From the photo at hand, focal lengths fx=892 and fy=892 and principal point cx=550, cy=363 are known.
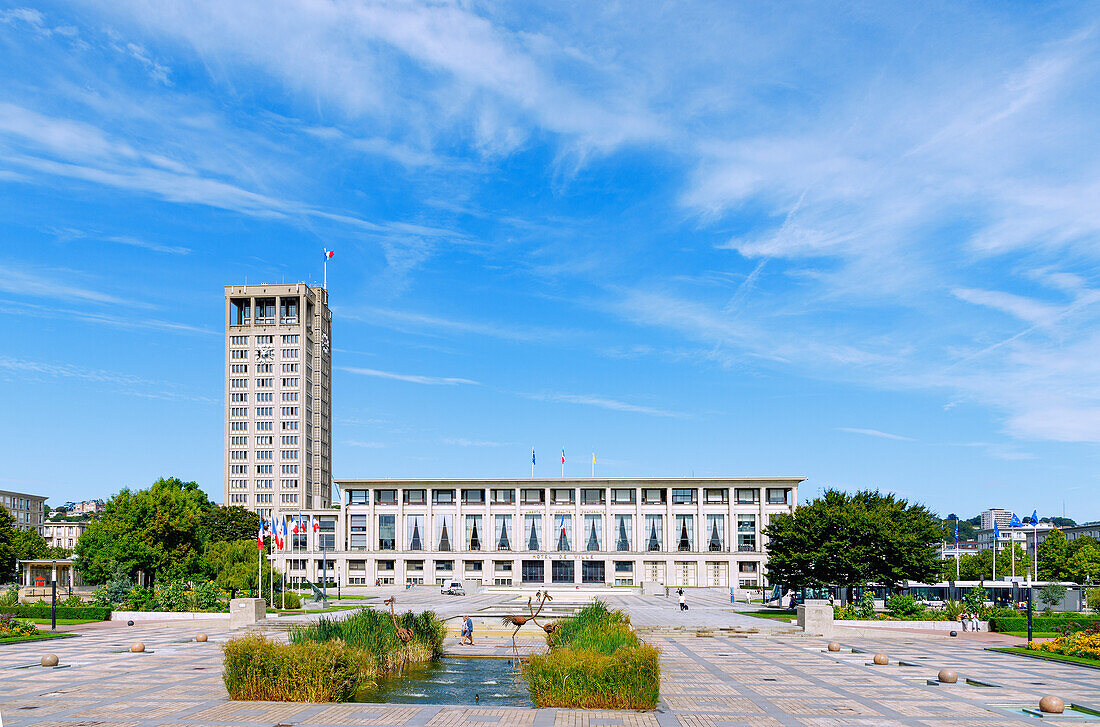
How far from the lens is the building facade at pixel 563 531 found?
401 ft

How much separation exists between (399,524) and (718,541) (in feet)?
147

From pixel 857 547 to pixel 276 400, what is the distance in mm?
130459

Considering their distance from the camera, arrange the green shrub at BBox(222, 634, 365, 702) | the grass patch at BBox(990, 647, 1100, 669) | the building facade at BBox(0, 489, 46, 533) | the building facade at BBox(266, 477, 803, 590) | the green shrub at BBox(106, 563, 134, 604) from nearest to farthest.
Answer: the green shrub at BBox(222, 634, 365, 702)
the grass patch at BBox(990, 647, 1100, 669)
the green shrub at BBox(106, 563, 134, 604)
the building facade at BBox(266, 477, 803, 590)
the building facade at BBox(0, 489, 46, 533)

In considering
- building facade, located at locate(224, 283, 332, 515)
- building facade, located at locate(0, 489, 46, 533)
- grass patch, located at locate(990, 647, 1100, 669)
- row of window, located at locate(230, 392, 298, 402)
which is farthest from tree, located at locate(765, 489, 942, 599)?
building facade, located at locate(0, 489, 46, 533)

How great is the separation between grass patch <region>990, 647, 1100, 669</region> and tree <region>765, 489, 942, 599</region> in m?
17.9

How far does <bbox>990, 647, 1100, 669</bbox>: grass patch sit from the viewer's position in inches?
1223

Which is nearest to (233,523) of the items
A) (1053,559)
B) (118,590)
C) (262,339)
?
(262,339)

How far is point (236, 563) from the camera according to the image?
64.9m

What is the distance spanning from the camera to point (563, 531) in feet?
404

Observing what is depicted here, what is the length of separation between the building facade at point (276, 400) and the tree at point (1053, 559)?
115m

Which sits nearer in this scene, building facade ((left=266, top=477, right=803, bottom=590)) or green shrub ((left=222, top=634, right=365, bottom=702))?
green shrub ((left=222, top=634, right=365, bottom=702))

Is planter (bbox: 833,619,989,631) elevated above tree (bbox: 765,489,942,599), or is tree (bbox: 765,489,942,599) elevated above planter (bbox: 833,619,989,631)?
tree (bbox: 765,489,942,599)

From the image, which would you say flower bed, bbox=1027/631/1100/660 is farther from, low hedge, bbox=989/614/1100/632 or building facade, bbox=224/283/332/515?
building facade, bbox=224/283/332/515

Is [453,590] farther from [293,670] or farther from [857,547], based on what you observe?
[293,670]
